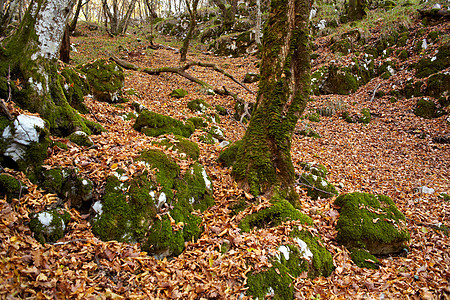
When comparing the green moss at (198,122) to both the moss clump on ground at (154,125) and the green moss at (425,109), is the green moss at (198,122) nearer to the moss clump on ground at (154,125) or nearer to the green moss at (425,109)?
the moss clump on ground at (154,125)

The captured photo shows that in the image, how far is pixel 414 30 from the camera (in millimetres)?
13938

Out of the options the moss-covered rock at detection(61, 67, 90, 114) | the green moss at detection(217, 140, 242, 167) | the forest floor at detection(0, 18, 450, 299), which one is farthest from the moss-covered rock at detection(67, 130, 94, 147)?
the green moss at detection(217, 140, 242, 167)

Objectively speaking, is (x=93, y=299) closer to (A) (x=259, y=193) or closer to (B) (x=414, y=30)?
(A) (x=259, y=193)

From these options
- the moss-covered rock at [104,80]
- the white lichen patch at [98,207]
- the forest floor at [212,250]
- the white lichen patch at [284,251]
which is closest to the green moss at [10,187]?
the forest floor at [212,250]

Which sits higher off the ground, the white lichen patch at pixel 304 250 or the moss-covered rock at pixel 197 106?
the moss-covered rock at pixel 197 106

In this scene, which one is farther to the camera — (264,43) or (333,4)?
(333,4)

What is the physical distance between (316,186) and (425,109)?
8.43 meters

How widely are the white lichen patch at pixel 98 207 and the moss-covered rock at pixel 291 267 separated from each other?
2.28 m

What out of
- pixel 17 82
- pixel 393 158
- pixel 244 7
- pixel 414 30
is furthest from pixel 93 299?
pixel 244 7

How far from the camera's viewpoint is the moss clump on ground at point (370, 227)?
4.05m

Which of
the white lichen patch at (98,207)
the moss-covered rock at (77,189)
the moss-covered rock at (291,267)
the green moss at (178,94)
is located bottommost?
the moss-covered rock at (291,267)

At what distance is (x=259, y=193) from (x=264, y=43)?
3.11 metres

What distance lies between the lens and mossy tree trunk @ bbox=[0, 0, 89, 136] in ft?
12.8

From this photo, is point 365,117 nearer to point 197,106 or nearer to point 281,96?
point 197,106
